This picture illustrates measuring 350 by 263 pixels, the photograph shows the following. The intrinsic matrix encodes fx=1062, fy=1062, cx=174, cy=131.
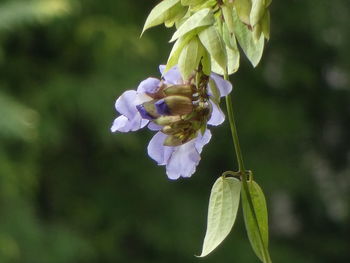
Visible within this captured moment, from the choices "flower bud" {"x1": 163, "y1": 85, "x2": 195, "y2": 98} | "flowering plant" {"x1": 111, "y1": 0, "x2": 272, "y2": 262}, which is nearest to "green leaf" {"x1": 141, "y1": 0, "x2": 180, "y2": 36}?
"flowering plant" {"x1": 111, "y1": 0, "x2": 272, "y2": 262}

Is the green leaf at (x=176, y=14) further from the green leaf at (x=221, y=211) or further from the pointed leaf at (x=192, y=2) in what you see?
the green leaf at (x=221, y=211)

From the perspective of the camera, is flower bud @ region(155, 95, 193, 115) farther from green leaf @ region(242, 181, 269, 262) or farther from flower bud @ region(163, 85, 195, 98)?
green leaf @ region(242, 181, 269, 262)

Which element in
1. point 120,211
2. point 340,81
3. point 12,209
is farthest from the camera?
point 340,81

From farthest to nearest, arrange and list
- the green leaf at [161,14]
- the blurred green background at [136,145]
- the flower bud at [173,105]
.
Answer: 1. the blurred green background at [136,145]
2. the green leaf at [161,14]
3. the flower bud at [173,105]

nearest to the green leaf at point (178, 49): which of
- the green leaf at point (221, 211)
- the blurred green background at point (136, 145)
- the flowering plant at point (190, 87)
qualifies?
the flowering plant at point (190, 87)

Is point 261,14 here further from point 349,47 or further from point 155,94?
point 349,47

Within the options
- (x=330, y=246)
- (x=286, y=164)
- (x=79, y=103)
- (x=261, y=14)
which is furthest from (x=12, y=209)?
(x=261, y=14)

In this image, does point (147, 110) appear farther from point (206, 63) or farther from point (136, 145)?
point (136, 145)
